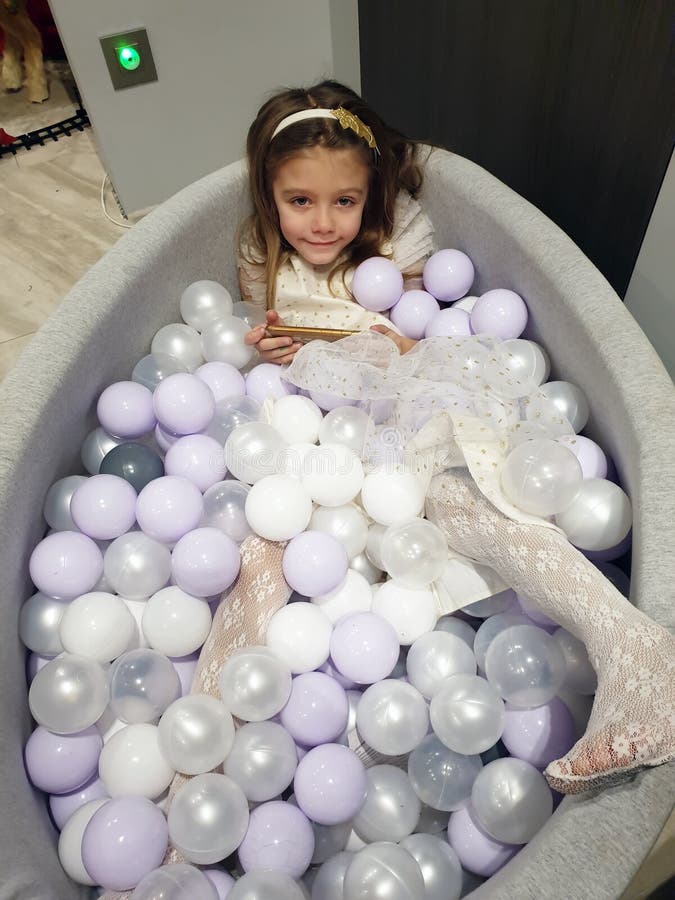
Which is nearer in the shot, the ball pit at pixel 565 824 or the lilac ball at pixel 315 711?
the ball pit at pixel 565 824

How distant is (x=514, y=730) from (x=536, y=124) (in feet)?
3.37

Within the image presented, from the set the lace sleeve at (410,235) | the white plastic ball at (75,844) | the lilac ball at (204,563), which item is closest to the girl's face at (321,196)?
the lace sleeve at (410,235)

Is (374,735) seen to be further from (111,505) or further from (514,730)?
(111,505)

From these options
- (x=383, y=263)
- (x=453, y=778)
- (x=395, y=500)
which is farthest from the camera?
(x=383, y=263)

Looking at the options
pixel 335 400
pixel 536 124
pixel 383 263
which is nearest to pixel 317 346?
pixel 335 400

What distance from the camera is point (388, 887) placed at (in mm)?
651

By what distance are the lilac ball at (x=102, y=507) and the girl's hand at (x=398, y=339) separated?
0.50 m

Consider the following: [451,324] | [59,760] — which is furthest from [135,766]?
[451,324]

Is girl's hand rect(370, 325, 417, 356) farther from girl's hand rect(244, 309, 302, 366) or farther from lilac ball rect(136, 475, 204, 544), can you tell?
lilac ball rect(136, 475, 204, 544)

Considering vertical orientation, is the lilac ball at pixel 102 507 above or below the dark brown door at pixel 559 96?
below

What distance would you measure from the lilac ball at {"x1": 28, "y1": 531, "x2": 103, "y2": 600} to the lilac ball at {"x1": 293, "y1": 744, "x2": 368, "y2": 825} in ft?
1.18

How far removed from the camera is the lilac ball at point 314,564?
2.90 feet

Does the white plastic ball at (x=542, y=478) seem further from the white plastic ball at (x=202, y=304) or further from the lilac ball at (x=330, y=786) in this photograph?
the white plastic ball at (x=202, y=304)

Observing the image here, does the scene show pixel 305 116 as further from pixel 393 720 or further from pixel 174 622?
pixel 393 720
